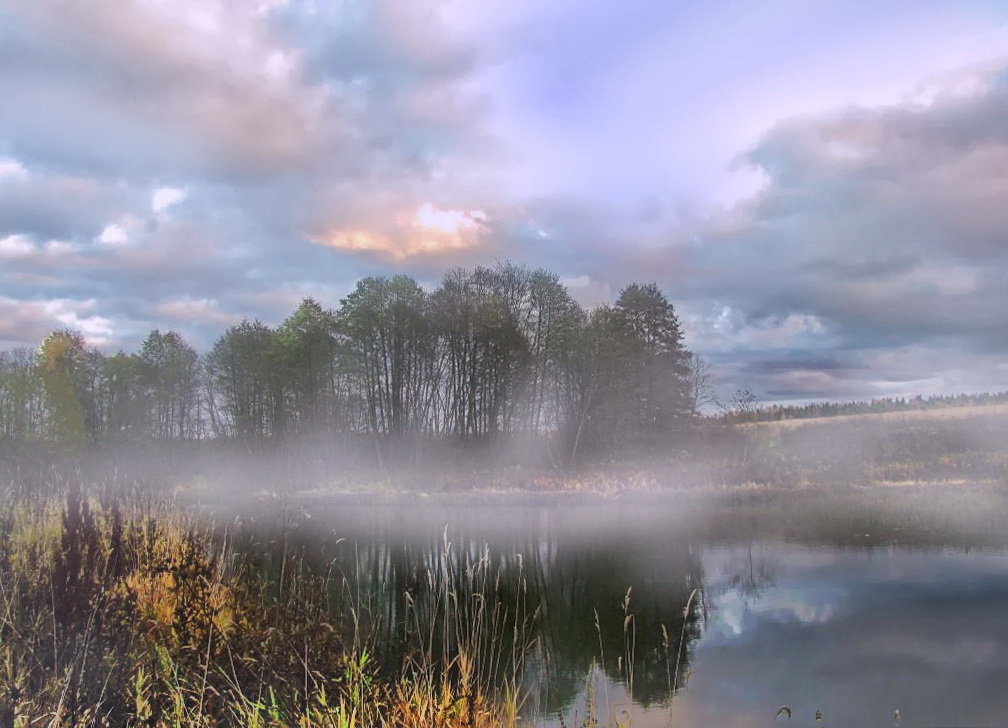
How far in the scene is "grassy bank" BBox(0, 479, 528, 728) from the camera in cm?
481

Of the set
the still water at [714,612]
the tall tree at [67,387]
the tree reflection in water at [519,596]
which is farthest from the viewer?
the tall tree at [67,387]

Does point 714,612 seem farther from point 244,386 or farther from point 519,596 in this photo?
point 244,386

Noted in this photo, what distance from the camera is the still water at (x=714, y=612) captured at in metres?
7.15

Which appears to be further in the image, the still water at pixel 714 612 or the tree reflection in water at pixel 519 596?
the tree reflection in water at pixel 519 596

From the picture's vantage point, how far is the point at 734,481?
32969 mm

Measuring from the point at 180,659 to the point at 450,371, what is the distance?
37.9 metres

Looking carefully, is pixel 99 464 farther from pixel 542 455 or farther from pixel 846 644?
pixel 846 644

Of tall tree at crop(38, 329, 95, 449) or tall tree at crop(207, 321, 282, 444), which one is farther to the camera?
tall tree at crop(207, 321, 282, 444)

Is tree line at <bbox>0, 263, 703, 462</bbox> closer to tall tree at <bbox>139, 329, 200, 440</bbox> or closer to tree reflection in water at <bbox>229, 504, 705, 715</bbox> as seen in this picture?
tall tree at <bbox>139, 329, 200, 440</bbox>

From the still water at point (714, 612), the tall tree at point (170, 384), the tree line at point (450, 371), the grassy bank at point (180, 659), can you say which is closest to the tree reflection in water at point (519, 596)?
the still water at point (714, 612)

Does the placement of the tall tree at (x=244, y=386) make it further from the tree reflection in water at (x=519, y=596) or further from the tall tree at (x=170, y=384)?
the tree reflection in water at (x=519, y=596)

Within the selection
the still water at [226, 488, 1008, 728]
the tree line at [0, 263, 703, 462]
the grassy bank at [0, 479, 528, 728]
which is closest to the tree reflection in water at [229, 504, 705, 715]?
the still water at [226, 488, 1008, 728]

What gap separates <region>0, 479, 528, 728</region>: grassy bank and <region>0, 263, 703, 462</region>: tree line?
33.6m

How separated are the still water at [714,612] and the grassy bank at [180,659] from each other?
2.04 ft
